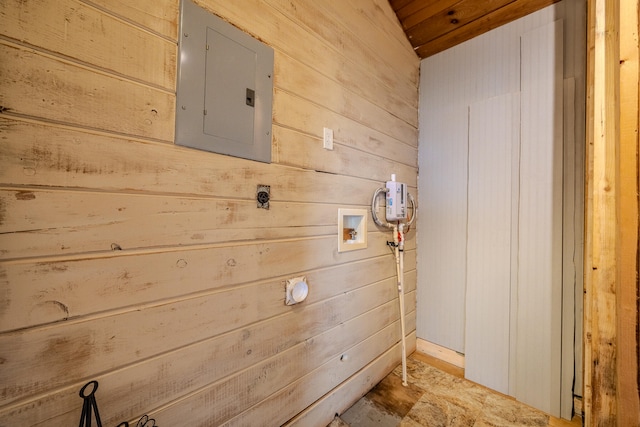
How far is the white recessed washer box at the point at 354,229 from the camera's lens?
155 centimetres

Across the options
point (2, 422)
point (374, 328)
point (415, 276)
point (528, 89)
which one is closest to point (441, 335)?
point (415, 276)

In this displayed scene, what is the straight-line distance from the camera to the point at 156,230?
32.2 inches

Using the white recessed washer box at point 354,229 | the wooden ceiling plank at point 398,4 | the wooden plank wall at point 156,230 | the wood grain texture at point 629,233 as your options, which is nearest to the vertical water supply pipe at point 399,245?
the white recessed washer box at point 354,229

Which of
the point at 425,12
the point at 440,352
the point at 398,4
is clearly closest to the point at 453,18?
the point at 425,12

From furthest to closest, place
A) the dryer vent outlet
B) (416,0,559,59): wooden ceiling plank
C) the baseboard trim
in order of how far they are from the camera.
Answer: the baseboard trim → (416,0,559,59): wooden ceiling plank → the dryer vent outlet

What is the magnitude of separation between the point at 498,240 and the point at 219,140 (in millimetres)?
1942

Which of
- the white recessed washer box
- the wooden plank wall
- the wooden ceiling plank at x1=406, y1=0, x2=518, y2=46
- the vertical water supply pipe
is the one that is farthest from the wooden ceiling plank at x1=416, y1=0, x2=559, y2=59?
the white recessed washer box

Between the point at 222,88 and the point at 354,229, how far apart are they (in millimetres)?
1089

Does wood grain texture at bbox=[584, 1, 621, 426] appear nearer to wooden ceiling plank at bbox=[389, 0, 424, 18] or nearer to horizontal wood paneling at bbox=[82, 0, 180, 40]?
wooden ceiling plank at bbox=[389, 0, 424, 18]

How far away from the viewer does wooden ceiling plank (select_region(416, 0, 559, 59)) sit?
65.4 inches

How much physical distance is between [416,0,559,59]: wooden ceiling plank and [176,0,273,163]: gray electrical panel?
1.67m

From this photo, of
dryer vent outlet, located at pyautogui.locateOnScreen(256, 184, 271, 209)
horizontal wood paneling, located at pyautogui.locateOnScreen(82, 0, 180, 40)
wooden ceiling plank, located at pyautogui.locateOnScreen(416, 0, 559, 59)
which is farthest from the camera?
wooden ceiling plank, located at pyautogui.locateOnScreen(416, 0, 559, 59)

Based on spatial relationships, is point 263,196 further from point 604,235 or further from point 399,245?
point 604,235

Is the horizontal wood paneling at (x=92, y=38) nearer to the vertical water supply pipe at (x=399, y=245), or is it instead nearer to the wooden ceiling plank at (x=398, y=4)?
the vertical water supply pipe at (x=399, y=245)
